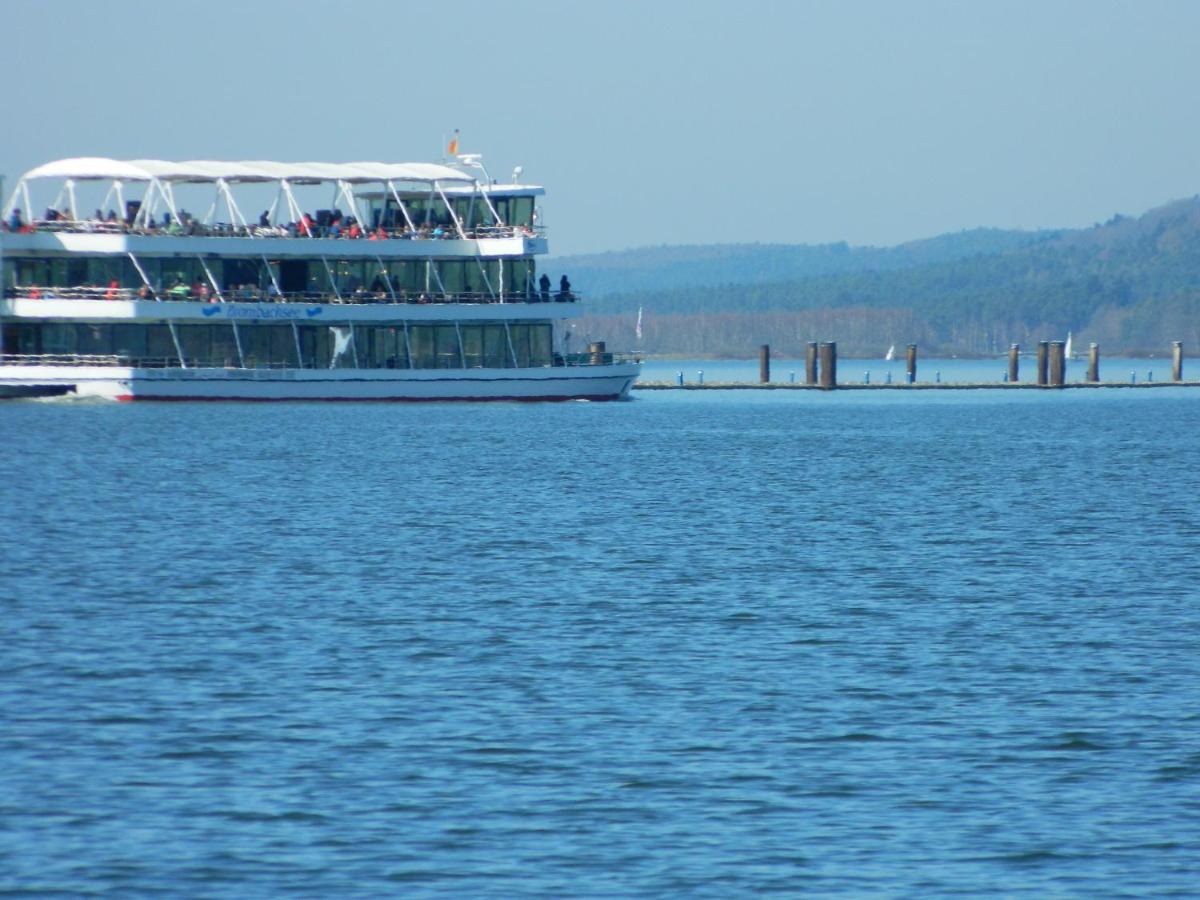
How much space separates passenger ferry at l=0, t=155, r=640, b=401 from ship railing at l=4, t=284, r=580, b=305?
0.08 metres

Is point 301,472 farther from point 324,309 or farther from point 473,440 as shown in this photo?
point 324,309

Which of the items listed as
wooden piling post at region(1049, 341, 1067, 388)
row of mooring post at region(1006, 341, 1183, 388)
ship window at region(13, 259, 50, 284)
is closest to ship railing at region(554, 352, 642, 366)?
ship window at region(13, 259, 50, 284)

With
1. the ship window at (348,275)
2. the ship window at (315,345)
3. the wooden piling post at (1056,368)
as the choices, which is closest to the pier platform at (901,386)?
the wooden piling post at (1056,368)

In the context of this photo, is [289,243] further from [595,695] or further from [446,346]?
[595,695]

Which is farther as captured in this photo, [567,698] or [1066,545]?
[1066,545]

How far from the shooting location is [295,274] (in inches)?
3642

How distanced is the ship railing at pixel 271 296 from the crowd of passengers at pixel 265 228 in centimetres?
244

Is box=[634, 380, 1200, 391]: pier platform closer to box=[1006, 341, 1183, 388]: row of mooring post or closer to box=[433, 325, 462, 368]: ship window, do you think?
box=[1006, 341, 1183, 388]: row of mooring post

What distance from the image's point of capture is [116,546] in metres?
35.8

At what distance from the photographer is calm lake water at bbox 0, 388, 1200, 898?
15.5 m

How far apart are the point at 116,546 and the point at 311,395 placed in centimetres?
5715

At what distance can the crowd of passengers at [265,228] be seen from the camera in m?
Answer: 88.8

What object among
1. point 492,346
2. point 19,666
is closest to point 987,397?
point 492,346

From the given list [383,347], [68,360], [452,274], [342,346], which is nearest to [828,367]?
[452,274]
